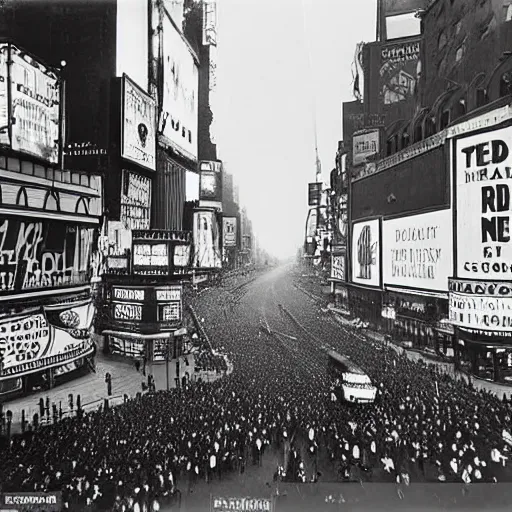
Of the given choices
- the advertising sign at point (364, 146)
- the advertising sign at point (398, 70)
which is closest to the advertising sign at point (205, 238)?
the advertising sign at point (364, 146)

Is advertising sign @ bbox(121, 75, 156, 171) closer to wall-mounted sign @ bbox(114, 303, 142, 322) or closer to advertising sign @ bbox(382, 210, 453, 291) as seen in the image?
wall-mounted sign @ bbox(114, 303, 142, 322)

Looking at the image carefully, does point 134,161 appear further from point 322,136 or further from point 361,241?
point 361,241

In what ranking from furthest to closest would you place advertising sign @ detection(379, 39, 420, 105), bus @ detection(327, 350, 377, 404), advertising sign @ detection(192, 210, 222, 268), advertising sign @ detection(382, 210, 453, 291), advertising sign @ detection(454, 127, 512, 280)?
advertising sign @ detection(192, 210, 222, 268), advertising sign @ detection(379, 39, 420, 105), bus @ detection(327, 350, 377, 404), advertising sign @ detection(382, 210, 453, 291), advertising sign @ detection(454, 127, 512, 280)

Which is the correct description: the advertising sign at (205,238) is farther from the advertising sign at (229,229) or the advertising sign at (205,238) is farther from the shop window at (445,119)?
the shop window at (445,119)

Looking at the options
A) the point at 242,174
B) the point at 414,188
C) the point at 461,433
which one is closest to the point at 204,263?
the point at 242,174

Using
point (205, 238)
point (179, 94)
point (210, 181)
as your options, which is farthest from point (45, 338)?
point (179, 94)

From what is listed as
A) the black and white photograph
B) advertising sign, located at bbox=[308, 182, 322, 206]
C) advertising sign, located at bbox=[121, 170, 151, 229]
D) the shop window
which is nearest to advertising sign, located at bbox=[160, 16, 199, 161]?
the black and white photograph

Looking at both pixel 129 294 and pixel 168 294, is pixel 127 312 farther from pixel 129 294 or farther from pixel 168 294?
pixel 168 294
